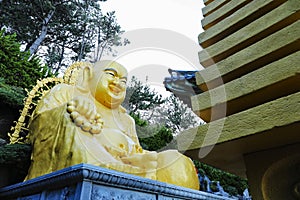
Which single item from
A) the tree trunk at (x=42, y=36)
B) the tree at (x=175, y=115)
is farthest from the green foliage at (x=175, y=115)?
the tree trunk at (x=42, y=36)

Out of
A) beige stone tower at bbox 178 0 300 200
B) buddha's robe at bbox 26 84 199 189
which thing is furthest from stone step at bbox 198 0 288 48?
buddha's robe at bbox 26 84 199 189

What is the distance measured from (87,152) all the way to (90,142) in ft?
0.79

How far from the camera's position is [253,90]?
1442 mm

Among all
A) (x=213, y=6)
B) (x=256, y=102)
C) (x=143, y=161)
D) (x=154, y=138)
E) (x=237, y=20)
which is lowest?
(x=256, y=102)

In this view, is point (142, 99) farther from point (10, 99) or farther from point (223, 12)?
point (223, 12)

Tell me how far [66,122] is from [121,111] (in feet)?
5.27

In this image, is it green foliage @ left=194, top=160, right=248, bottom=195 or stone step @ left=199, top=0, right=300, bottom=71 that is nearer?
stone step @ left=199, top=0, right=300, bottom=71

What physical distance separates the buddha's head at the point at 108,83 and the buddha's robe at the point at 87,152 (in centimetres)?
61

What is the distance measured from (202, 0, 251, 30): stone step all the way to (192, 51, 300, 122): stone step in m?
0.72

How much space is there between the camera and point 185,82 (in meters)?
3.90

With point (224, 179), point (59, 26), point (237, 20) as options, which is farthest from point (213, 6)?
point (59, 26)

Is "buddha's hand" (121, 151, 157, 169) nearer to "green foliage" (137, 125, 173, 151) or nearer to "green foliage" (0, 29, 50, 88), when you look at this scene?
"green foliage" (137, 125, 173, 151)

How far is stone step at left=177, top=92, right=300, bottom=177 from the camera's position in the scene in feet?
3.87

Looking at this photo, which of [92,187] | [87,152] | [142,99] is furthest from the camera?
[142,99]
